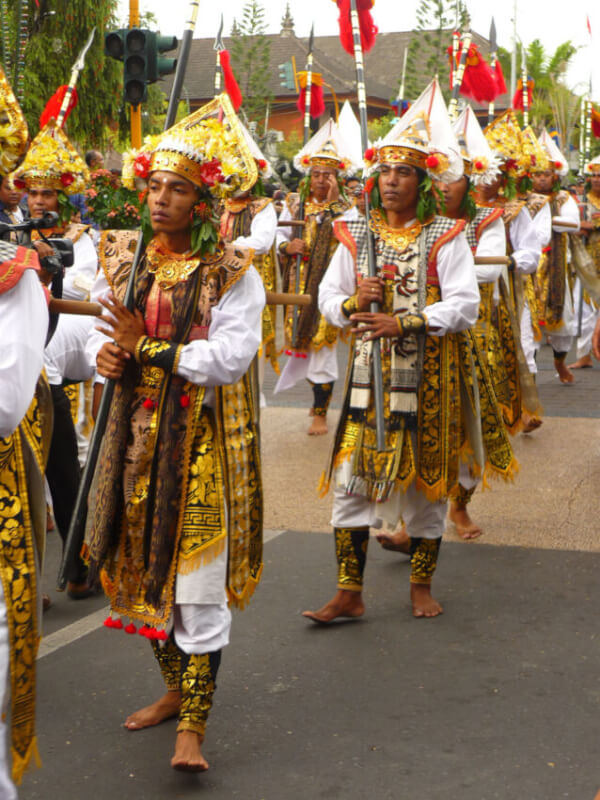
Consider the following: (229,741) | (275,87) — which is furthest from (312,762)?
(275,87)

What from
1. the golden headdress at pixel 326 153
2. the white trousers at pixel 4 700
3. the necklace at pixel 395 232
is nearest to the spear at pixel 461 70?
the necklace at pixel 395 232

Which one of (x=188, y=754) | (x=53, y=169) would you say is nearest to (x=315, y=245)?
(x=53, y=169)

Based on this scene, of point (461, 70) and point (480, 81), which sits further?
point (480, 81)

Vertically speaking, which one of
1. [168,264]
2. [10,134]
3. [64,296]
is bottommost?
[64,296]

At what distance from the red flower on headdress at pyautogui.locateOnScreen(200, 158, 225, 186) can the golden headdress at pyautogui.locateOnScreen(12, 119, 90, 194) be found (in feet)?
8.95

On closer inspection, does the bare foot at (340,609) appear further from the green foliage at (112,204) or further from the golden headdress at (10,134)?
the golden headdress at (10,134)

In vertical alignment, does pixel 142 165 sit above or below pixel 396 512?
above

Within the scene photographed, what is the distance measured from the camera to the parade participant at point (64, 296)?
18.4 ft

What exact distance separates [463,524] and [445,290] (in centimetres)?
192

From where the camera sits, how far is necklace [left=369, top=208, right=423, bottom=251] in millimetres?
5113

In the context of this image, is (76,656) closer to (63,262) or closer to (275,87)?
(63,262)

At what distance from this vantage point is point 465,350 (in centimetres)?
533

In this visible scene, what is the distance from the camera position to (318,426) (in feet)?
31.8

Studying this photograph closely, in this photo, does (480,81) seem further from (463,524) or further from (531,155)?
(463,524)
